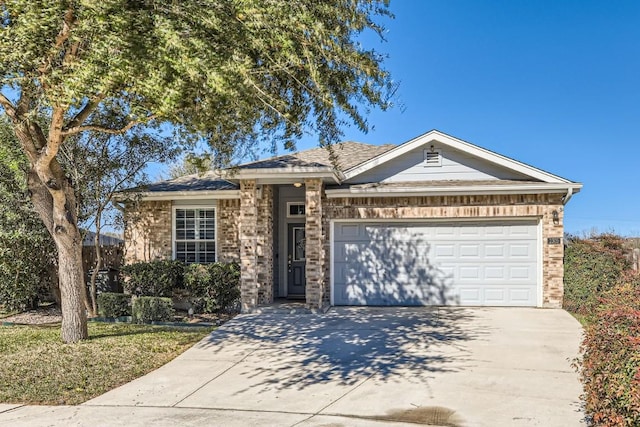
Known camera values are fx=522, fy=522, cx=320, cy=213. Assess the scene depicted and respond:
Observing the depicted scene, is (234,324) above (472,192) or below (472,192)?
below

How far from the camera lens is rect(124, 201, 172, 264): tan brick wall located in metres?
14.6

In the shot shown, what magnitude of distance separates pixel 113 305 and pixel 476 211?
9.32 metres

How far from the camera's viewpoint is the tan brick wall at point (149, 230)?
1459 cm

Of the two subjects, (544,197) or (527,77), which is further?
(527,77)

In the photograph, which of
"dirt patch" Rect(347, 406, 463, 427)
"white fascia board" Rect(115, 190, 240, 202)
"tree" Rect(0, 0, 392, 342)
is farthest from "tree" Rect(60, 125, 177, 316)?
"dirt patch" Rect(347, 406, 463, 427)

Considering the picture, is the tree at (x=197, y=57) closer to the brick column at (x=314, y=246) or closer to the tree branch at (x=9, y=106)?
the tree branch at (x=9, y=106)

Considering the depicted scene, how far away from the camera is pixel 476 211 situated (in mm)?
13070

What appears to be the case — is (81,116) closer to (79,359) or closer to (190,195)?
(79,359)

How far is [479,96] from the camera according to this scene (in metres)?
21.9

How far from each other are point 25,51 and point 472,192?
987 centimetres

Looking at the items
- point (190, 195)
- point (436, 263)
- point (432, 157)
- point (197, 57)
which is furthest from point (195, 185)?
point (197, 57)

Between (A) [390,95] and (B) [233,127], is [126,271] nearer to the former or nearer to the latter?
(B) [233,127]

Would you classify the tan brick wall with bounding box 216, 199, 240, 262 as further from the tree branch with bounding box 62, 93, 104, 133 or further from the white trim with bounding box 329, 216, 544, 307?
the tree branch with bounding box 62, 93, 104, 133

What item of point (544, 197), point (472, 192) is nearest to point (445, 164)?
point (472, 192)
